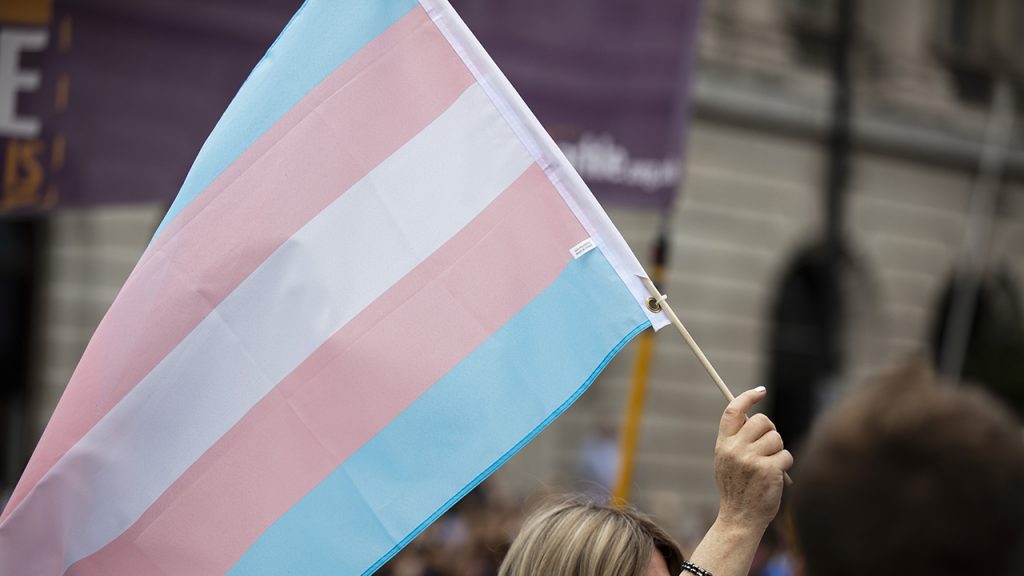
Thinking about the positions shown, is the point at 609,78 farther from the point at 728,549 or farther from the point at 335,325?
the point at 728,549

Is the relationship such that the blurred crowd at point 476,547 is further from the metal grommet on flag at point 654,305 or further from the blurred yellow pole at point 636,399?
the metal grommet on flag at point 654,305

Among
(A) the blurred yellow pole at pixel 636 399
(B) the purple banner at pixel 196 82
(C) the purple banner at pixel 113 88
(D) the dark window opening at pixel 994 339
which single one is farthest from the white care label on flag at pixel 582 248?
(D) the dark window opening at pixel 994 339

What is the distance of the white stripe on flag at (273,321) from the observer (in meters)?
2.77

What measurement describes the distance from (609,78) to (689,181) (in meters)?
10.2

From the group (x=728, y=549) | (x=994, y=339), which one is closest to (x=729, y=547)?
(x=728, y=549)

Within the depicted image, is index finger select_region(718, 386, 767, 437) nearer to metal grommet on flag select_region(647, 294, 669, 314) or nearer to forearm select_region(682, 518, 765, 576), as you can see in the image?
forearm select_region(682, 518, 765, 576)

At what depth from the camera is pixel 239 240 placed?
2963 mm

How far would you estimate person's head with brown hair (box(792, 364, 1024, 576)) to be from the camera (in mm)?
1350

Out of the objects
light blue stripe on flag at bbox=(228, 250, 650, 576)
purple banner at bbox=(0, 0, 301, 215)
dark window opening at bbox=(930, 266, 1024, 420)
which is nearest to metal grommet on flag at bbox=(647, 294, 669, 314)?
light blue stripe on flag at bbox=(228, 250, 650, 576)

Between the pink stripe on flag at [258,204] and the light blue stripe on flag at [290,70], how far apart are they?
0.02 meters

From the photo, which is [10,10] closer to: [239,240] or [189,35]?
[189,35]

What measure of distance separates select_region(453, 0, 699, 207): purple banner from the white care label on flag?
310cm

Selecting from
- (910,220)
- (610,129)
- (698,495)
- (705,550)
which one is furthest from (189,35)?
(910,220)

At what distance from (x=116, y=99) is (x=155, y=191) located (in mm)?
366
